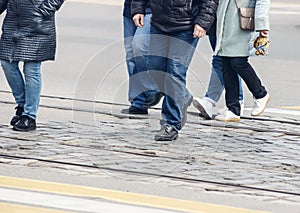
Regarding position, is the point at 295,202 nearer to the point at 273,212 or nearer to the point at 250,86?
the point at 273,212

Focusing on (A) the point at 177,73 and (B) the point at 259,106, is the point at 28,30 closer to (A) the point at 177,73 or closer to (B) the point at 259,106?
(A) the point at 177,73

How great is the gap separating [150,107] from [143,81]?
3.00ft

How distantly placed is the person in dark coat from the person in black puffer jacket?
2.94 ft

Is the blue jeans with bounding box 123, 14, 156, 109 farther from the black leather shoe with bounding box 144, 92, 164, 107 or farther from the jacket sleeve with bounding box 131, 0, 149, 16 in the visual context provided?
the jacket sleeve with bounding box 131, 0, 149, 16

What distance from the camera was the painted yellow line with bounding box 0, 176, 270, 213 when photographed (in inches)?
256

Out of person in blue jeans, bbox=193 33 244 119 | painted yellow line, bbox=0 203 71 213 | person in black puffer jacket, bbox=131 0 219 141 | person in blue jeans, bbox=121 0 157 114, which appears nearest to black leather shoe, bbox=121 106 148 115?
person in blue jeans, bbox=121 0 157 114

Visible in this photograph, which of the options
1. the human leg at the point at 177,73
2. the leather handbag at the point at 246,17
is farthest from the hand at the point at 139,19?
the leather handbag at the point at 246,17

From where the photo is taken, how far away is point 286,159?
320 inches

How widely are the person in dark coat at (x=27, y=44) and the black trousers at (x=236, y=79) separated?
67.3 inches

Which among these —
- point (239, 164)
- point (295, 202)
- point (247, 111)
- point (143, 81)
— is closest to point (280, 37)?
point (247, 111)

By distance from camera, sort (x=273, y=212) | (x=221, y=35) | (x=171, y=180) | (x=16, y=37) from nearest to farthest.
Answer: (x=273, y=212) → (x=171, y=180) → (x=16, y=37) → (x=221, y=35)

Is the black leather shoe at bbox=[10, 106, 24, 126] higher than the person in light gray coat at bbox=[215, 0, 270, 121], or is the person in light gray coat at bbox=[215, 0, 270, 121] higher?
the person in light gray coat at bbox=[215, 0, 270, 121]

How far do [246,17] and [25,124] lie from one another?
2.21 m

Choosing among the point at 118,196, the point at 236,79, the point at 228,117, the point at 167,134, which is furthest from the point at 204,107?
the point at 118,196
